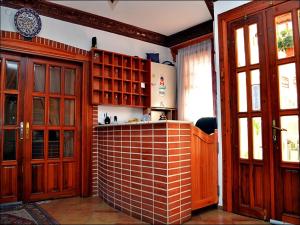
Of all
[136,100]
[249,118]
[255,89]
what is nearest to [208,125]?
[249,118]

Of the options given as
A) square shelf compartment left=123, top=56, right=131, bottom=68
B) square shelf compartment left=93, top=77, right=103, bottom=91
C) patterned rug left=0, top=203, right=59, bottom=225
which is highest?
square shelf compartment left=123, top=56, right=131, bottom=68

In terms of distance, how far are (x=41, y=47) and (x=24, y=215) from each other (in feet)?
7.42

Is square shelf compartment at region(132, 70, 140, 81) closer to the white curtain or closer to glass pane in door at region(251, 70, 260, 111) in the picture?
the white curtain

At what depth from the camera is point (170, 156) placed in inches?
100

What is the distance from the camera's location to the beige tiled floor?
2729mm

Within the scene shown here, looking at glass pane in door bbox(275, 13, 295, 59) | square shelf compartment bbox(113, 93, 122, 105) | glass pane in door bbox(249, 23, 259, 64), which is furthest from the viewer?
square shelf compartment bbox(113, 93, 122, 105)

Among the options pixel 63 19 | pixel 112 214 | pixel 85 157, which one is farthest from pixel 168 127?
pixel 63 19

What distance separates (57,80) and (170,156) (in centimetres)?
235

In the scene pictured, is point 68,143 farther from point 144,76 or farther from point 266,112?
point 266,112

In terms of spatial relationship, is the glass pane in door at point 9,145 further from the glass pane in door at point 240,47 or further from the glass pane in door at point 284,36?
the glass pane in door at point 284,36

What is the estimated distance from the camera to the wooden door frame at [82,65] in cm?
357

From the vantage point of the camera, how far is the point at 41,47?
11.9 feet

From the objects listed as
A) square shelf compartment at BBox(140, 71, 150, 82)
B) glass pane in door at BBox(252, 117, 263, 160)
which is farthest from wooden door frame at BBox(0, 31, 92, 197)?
glass pane in door at BBox(252, 117, 263, 160)

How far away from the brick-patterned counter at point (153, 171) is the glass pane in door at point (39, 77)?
1.43 metres
